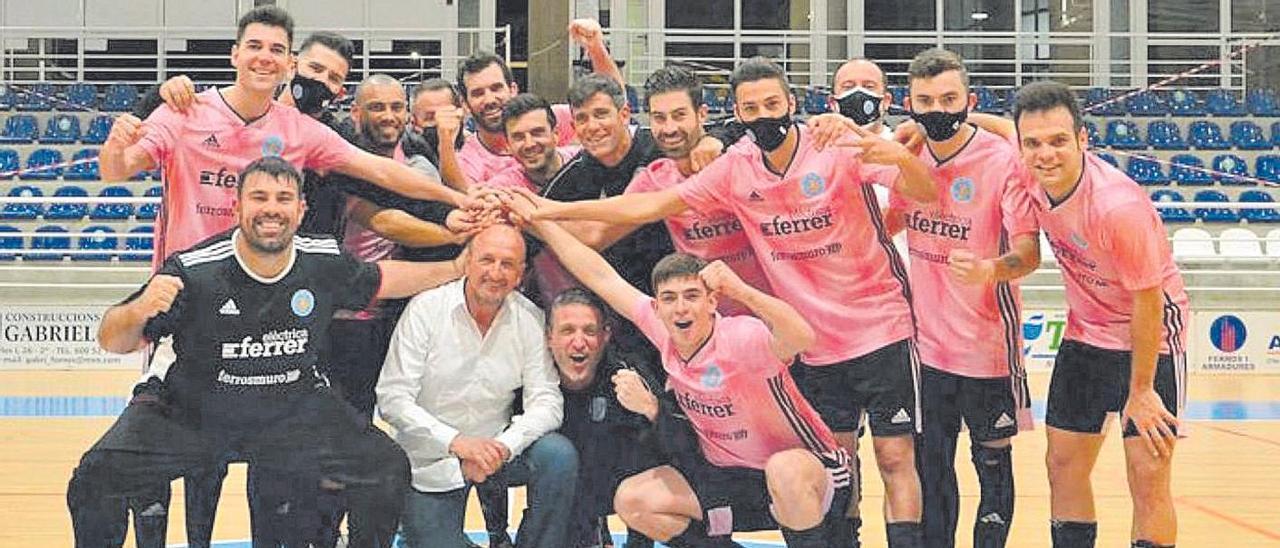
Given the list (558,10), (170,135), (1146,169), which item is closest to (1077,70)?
(1146,169)

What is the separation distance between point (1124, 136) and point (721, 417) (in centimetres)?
1318

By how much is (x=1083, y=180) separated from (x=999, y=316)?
622mm

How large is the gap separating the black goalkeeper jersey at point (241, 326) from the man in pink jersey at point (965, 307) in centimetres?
193

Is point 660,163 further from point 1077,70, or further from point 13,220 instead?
point 1077,70

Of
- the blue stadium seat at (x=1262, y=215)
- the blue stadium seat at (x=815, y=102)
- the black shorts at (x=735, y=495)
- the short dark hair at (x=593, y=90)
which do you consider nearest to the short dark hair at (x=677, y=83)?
the short dark hair at (x=593, y=90)

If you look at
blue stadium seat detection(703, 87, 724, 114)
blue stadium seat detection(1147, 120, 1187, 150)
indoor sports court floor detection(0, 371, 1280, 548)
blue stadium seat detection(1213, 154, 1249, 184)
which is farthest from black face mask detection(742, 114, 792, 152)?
blue stadium seat detection(1147, 120, 1187, 150)

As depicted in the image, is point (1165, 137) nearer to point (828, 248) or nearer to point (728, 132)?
point (728, 132)

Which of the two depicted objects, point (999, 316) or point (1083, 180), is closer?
point (1083, 180)

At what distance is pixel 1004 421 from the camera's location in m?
4.59

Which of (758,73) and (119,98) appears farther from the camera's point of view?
(119,98)

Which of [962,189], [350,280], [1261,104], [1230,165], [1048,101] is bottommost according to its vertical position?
[350,280]

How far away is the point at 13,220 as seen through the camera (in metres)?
13.9

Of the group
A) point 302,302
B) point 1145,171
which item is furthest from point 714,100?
point 302,302

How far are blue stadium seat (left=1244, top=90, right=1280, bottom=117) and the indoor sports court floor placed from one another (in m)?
5.97
